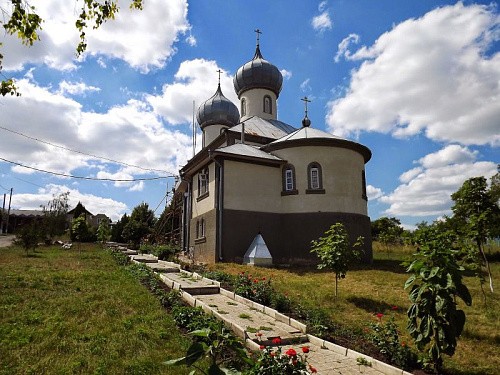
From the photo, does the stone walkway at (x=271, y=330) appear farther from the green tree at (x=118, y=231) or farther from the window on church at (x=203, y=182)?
the green tree at (x=118, y=231)

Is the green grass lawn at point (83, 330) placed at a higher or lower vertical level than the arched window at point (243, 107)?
lower

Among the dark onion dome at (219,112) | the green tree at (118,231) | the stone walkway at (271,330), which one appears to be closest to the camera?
the stone walkway at (271,330)

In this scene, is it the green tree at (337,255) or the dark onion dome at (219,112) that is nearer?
the green tree at (337,255)

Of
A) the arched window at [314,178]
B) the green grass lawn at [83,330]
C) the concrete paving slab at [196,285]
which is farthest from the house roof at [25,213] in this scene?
the green grass lawn at [83,330]

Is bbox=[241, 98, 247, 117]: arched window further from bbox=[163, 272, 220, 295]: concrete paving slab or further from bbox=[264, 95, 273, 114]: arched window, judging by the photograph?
bbox=[163, 272, 220, 295]: concrete paving slab

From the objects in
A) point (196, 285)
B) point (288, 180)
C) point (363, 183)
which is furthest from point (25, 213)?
point (196, 285)

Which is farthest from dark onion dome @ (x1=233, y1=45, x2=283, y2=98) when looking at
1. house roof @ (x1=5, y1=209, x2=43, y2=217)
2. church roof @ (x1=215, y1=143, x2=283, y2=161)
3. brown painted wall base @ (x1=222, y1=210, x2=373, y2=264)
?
house roof @ (x1=5, y1=209, x2=43, y2=217)

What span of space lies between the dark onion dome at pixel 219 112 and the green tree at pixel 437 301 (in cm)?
2529

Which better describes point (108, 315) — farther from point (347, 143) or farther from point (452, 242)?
point (347, 143)

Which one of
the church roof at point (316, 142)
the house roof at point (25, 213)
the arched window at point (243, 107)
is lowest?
the church roof at point (316, 142)

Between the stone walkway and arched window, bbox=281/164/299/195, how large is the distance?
8819mm

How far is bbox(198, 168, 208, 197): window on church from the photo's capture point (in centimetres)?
2048

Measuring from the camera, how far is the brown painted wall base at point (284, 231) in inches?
712

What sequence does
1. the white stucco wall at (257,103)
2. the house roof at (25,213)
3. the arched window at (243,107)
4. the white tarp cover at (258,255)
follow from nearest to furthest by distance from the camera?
the white tarp cover at (258,255), the white stucco wall at (257,103), the arched window at (243,107), the house roof at (25,213)
